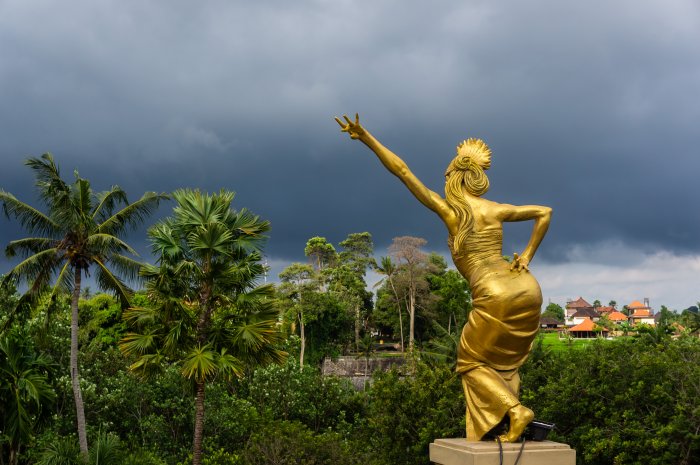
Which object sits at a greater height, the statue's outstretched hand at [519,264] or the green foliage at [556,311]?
the green foliage at [556,311]

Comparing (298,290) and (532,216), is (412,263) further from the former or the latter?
(532,216)

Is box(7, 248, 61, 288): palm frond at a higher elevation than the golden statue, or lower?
higher

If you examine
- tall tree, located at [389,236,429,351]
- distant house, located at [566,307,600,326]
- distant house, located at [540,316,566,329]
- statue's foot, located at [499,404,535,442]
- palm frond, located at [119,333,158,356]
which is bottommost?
statue's foot, located at [499,404,535,442]

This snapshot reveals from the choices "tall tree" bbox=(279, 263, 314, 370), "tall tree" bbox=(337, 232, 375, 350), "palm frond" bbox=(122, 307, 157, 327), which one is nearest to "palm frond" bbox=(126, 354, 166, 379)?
"palm frond" bbox=(122, 307, 157, 327)

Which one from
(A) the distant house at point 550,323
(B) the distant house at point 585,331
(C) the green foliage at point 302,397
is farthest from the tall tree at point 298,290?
(A) the distant house at point 550,323

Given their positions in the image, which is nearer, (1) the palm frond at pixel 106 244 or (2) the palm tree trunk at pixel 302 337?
(1) the palm frond at pixel 106 244

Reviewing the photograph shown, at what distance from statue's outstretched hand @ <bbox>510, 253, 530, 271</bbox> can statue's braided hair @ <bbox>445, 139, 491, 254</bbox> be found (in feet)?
2.05

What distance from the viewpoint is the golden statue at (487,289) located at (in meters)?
7.61

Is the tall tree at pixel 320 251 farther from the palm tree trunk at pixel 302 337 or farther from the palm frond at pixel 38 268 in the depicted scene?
the palm frond at pixel 38 268

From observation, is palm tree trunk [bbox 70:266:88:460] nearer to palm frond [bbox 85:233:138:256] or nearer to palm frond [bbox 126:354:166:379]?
palm frond [bbox 85:233:138:256]

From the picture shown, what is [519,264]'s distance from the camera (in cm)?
784

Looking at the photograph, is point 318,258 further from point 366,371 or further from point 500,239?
point 500,239

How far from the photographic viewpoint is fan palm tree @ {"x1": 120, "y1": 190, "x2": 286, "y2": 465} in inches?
557

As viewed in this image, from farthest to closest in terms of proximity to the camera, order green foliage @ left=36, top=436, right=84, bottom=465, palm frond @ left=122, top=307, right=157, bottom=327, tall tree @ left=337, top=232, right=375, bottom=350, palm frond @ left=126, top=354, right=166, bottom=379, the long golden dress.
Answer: tall tree @ left=337, top=232, right=375, bottom=350 < green foliage @ left=36, top=436, right=84, bottom=465 < palm frond @ left=122, top=307, right=157, bottom=327 < palm frond @ left=126, top=354, right=166, bottom=379 < the long golden dress
